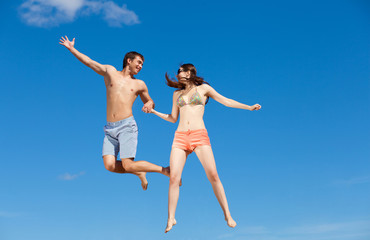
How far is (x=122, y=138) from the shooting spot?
823 cm

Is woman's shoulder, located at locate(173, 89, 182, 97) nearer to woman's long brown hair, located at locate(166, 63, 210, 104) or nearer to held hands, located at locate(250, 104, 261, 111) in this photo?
woman's long brown hair, located at locate(166, 63, 210, 104)

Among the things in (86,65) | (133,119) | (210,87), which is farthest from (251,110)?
(86,65)

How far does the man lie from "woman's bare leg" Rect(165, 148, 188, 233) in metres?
0.73

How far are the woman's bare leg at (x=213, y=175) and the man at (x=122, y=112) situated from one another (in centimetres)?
103

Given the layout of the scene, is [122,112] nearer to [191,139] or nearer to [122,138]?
[122,138]

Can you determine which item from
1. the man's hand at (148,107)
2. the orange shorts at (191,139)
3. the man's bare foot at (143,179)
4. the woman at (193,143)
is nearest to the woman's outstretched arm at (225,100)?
the woman at (193,143)

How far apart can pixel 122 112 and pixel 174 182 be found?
200cm

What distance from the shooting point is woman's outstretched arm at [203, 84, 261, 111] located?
7.78m

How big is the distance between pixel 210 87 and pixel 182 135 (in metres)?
1.24

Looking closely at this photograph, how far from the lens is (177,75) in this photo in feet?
26.5

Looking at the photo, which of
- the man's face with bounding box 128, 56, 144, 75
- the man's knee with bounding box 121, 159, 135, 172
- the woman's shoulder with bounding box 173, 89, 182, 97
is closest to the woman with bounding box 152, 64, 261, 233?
the woman's shoulder with bounding box 173, 89, 182, 97

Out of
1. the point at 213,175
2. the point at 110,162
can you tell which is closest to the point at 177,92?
the point at 213,175

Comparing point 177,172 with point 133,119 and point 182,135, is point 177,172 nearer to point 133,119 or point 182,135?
point 182,135

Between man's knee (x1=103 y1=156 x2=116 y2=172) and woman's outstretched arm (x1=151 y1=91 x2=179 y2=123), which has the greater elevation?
woman's outstretched arm (x1=151 y1=91 x2=179 y2=123)
